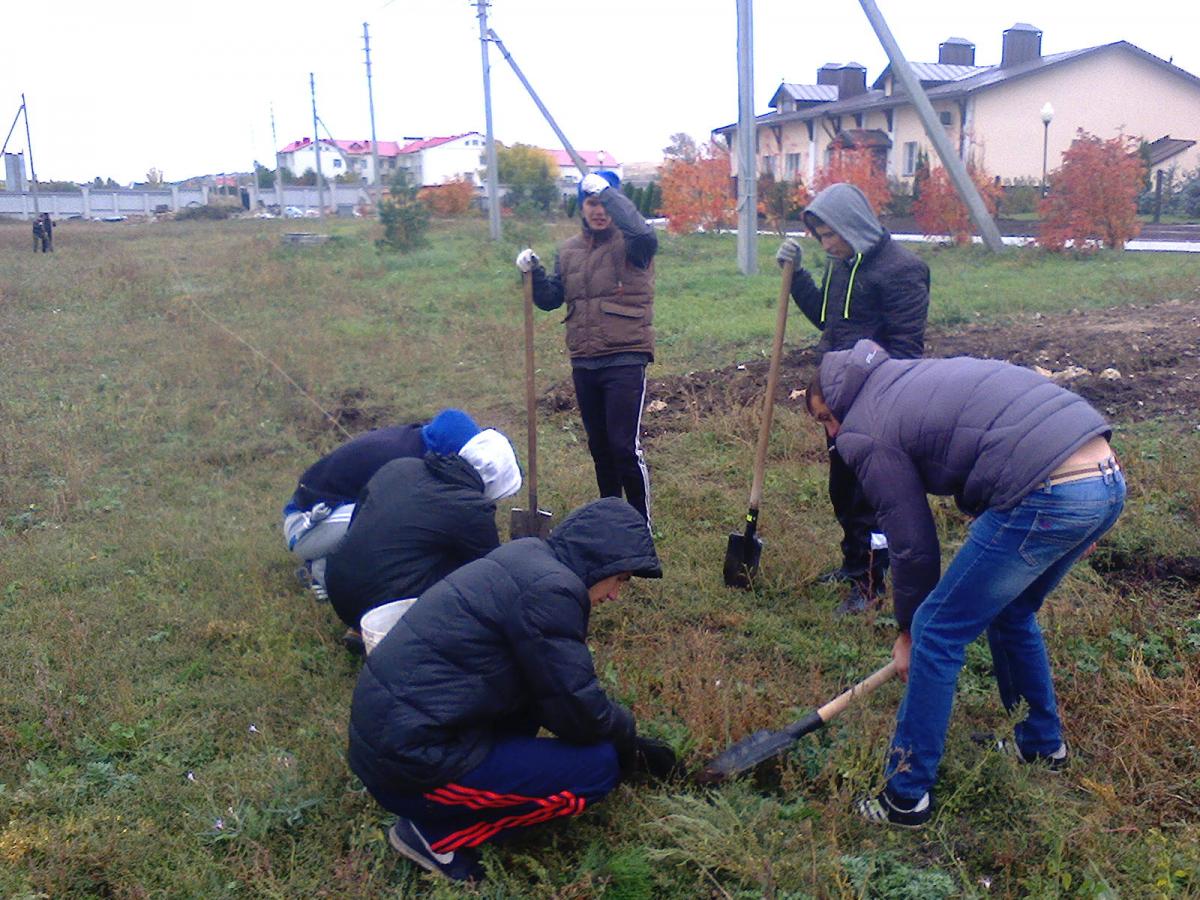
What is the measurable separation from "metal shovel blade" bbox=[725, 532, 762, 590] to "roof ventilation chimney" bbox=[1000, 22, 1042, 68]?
36668 mm

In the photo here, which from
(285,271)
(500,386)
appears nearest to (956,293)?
(500,386)

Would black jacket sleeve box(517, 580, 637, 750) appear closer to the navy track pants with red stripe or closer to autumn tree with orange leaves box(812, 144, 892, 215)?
the navy track pants with red stripe

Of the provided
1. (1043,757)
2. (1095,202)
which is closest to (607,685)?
(1043,757)

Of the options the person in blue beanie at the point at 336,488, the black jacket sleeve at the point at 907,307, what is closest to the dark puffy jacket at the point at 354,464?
the person in blue beanie at the point at 336,488

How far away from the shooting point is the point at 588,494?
19.3ft

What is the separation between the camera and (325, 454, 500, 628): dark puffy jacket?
3533 mm

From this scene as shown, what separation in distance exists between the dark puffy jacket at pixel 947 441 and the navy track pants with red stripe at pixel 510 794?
0.97 metres

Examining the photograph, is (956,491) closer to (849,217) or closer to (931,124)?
(849,217)

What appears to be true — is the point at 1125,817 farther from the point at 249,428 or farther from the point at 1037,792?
the point at 249,428

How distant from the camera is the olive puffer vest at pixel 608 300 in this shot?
482cm

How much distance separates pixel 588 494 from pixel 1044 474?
11.7ft

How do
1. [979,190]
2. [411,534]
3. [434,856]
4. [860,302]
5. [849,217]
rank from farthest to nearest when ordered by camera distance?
[979,190], [860,302], [849,217], [411,534], [434,856]

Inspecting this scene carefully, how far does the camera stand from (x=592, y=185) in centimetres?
477

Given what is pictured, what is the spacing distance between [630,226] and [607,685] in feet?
7.02
